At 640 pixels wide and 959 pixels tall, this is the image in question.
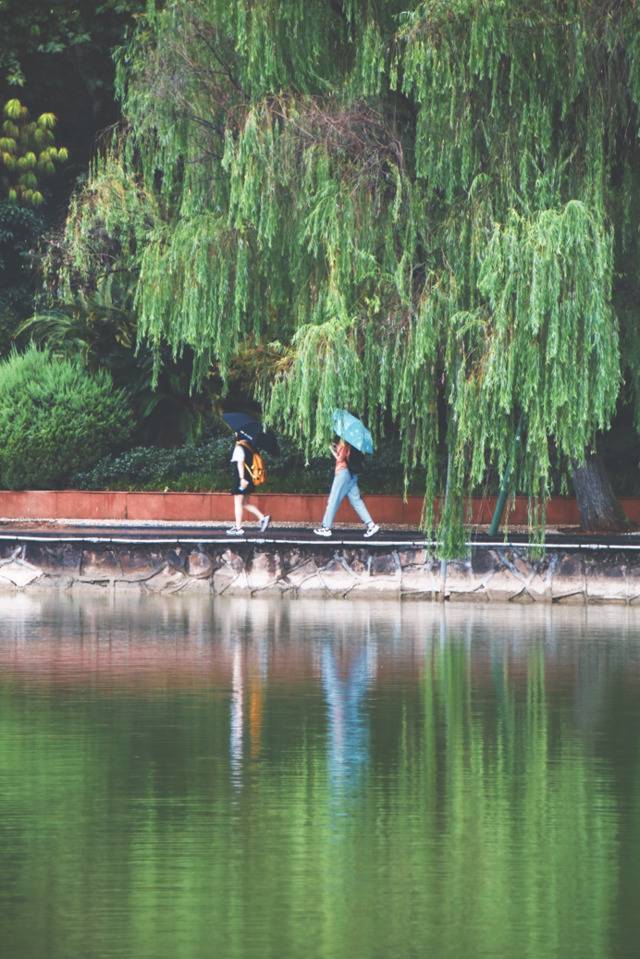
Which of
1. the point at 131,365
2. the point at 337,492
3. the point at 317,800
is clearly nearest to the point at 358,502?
the point at 337,492

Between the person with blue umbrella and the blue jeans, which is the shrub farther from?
the blue jeans

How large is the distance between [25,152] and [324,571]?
63.7 feet

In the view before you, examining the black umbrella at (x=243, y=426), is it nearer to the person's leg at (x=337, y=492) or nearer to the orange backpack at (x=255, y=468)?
the orange backpack at (x=255, y=468)

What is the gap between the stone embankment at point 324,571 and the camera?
85.6ft

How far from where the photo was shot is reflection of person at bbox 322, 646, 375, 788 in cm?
1148

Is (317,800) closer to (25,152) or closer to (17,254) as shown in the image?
(25,152)

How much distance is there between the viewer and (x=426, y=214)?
80.5 ft

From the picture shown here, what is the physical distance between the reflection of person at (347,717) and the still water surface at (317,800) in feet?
0.13

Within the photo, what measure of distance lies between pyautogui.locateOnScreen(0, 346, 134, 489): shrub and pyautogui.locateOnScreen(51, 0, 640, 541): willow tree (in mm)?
8421

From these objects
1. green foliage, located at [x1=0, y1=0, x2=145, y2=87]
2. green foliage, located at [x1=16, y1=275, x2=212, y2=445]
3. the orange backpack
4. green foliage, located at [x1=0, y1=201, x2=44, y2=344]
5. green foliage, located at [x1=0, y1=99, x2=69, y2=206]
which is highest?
green foliage, located at [x1=0, y1=0, x2=145, y2=87]

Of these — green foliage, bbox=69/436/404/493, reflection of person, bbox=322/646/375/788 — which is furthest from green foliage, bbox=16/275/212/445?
reflection of person, bbox=322/646/375/788

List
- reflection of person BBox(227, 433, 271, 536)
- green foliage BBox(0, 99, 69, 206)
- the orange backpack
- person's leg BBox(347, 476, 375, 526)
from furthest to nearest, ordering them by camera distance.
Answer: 1. green foliage BBox(0, 99, 69, 206)
2. the orange backpack
3. reflection of person BBox(227, 433, 271, 536)
4. person's leg BBox(347, 476, 375, 526)

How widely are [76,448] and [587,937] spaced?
A: 1126 inches

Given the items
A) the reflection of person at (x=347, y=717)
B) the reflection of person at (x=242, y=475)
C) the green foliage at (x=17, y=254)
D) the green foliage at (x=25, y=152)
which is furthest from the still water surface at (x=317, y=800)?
the green foliage at (x=17, y=254)
